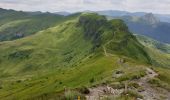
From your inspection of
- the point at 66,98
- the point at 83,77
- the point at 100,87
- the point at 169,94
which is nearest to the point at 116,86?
the point at 100,87

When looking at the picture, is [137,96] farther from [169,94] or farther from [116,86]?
[169,94]

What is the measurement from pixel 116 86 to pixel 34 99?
15.8 metres

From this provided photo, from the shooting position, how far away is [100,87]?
51.0 m

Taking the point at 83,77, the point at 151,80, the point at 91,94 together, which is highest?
the point at 91,94

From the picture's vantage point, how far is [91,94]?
43.9 meters

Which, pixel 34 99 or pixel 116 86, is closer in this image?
pixel 34 99

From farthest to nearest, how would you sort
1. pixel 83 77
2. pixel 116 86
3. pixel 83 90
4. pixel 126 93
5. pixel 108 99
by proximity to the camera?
pixel 83 77
pixel 116 86
pixel 83 90
pixel 126 93
pixel 108 99

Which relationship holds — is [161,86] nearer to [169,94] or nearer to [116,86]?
[169,94]

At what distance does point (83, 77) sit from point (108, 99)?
153923 mm

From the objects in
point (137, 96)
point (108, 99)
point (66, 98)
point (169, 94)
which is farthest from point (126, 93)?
point (169, 94)

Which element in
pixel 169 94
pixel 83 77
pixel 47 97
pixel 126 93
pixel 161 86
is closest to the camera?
pixel 47 97

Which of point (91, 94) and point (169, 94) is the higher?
point (91, 94)

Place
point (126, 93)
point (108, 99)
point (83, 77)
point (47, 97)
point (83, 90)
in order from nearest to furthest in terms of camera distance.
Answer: point (108, 99) → point (47, 97) → point (126, 93) → point (83, 90) → point (83, 77)

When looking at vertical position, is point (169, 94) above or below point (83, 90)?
below
